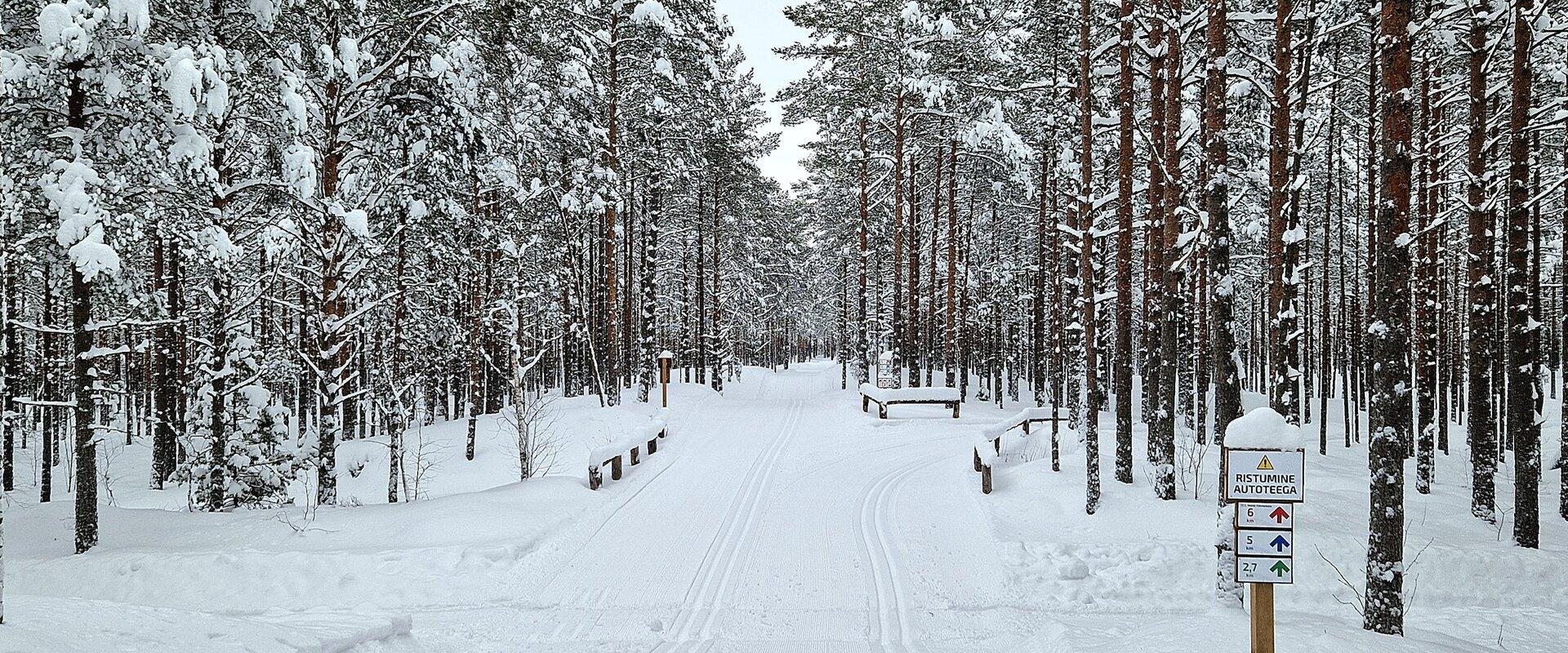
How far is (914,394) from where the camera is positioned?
21.5 m

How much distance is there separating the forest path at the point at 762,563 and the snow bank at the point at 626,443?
1.84ft

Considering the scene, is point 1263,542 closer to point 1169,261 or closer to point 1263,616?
point 1263,616

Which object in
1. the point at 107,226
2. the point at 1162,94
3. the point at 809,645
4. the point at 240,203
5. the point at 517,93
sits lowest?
the point at 809,645

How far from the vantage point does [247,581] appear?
8211 millimetres

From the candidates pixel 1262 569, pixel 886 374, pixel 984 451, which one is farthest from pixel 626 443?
pixel 886 374

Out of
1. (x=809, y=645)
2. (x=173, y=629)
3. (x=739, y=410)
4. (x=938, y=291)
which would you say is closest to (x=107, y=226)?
(x=173, y=629)

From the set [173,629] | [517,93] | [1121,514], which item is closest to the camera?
[173,629]

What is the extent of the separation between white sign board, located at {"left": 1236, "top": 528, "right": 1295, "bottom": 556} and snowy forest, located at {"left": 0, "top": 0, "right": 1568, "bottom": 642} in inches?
102

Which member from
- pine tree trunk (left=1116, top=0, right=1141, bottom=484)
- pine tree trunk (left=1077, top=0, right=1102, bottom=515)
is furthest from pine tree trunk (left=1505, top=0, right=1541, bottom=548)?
pine tree trunk (left=1077, top=0, right=1102, bottom=515)

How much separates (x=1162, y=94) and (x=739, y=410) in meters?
15.3

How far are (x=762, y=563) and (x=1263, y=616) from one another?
538 cm

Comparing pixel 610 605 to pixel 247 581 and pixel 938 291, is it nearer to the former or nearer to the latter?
pixel 247 581

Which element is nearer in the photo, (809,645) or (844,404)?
(809,645)

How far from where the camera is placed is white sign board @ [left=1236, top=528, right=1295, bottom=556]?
204 inches
